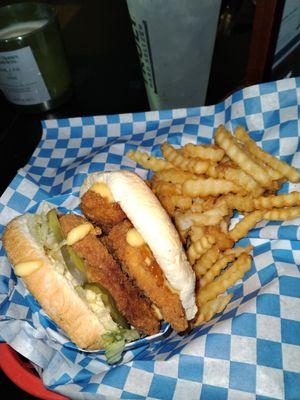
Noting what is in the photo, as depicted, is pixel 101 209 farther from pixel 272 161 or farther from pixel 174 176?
pixel 272 161

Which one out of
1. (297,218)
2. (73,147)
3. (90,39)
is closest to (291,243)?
(297,218)

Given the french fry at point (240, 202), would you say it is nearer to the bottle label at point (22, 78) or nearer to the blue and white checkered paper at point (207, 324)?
the blue and white checkered paper at point (207, 324)

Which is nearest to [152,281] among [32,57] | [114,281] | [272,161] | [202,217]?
[114,281]

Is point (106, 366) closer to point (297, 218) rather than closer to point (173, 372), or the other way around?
point (173, 372)

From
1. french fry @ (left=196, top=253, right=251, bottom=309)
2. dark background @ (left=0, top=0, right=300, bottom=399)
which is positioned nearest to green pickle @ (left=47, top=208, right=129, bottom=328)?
french fry @ (left=196, top=253, right=251, bottom=309)

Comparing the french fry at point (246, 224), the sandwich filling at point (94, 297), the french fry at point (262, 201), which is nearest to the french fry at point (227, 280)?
the french fry at point (246, 224)
